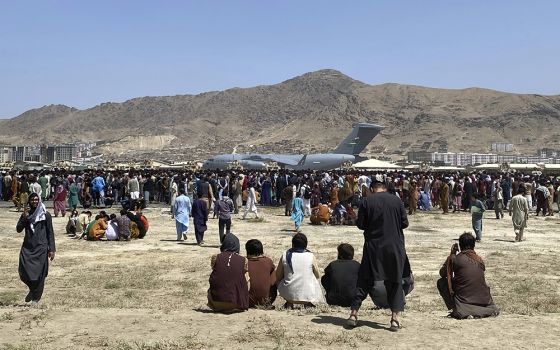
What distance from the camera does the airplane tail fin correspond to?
2424 inches

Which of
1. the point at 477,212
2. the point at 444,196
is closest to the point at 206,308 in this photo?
the point at 477,212

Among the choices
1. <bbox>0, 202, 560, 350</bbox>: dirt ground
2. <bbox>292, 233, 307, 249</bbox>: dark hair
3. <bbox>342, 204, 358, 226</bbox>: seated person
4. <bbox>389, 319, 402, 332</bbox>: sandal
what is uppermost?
<bbox>292, 233, 307, 249</bbox>: dark hair

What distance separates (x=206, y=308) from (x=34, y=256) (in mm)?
2421

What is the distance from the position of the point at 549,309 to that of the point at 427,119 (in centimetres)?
17037

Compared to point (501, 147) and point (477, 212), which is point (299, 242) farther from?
point (501, 147)

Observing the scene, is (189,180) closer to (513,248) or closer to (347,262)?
(513,248)

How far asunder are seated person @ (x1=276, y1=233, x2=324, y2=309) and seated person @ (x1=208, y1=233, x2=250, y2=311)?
58 cm

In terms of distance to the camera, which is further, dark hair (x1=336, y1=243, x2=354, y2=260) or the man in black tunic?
dark hair (x1=336, y1=243, x2=354, y2=260)

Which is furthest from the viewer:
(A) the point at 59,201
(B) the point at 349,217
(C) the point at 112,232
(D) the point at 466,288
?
(A) the point at 59,201

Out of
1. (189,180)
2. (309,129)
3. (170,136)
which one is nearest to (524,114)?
(309,129)

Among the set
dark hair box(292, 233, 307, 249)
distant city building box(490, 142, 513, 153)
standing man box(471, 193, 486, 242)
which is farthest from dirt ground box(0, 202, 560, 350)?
distant city building box(490, 142, 513, 153)

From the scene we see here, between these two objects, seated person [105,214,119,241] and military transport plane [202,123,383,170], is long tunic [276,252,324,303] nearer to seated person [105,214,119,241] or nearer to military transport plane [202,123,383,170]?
seated person [105,214,119,241]

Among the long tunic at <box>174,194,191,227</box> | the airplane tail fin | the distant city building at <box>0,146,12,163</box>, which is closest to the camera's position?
the long tunic at <box>174,194,191,227</box>

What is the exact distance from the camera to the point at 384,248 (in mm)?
6406
